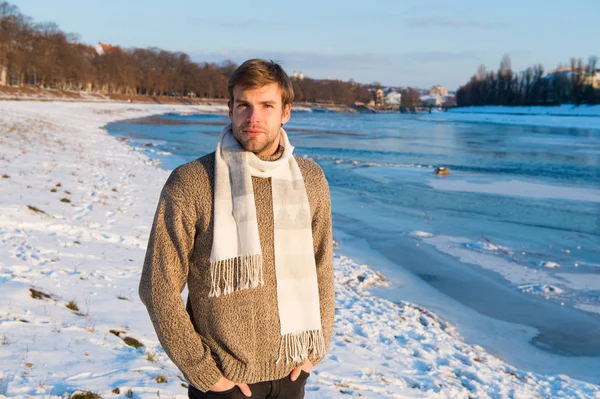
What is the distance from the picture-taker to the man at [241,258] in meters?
1.93

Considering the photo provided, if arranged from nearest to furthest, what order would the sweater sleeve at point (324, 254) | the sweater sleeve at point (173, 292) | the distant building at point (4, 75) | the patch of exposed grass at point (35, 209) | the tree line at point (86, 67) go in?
the sweater sleeve at point (173, 292) → the sweater sleeve at point (324, 254) → the patch of exposed grass at point (35, 209) → the distant building at point (4, 75) → the tree line at point (86, 67)

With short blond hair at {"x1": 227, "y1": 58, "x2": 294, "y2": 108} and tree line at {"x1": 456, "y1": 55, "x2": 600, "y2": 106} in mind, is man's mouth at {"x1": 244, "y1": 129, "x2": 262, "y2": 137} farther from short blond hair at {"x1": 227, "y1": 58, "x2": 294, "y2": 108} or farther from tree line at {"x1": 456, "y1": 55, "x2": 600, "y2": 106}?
tree line at {"x1": 456, "y1": 55, "x2": 600, "y2": 106}

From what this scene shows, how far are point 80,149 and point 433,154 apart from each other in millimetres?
16814

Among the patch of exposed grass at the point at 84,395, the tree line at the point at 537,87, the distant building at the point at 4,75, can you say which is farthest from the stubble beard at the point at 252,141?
the tree line at the point at 537,87

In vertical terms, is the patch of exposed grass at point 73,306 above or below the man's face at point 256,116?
below

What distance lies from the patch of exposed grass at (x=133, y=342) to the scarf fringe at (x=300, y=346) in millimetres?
2564

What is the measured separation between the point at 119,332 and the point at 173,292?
2905 mm

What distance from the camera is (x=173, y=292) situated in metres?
1.92

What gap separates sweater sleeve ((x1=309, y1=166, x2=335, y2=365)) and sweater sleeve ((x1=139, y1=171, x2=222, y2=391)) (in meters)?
0.51

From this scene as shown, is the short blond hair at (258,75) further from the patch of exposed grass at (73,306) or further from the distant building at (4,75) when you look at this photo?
the distant building at (4,75)

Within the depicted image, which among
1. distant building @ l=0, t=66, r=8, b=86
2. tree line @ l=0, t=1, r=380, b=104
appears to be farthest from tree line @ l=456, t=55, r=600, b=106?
distant building @ l=0, t=66, r=8, b=86

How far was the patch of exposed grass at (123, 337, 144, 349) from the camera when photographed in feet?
14.3

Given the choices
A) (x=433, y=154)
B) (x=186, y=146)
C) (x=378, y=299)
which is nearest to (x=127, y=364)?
(x=378, y=299)

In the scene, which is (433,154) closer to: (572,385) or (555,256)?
(555,256)
